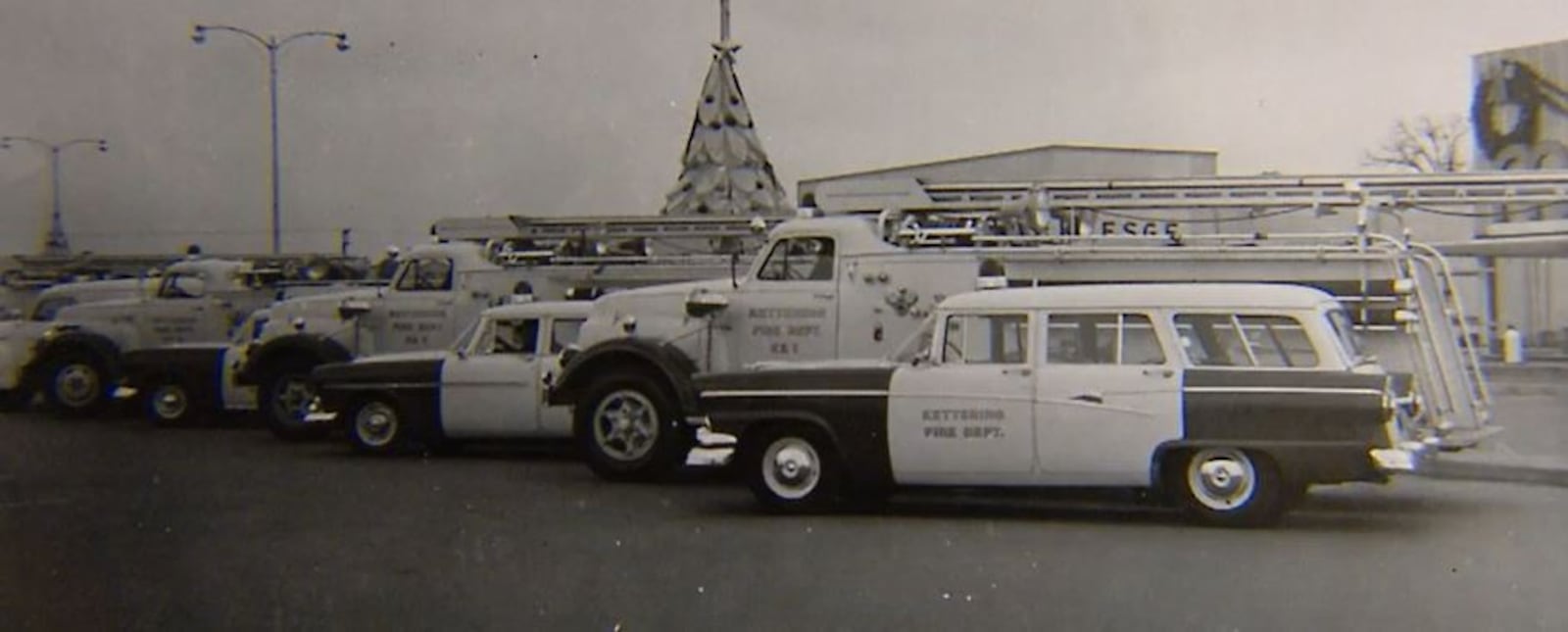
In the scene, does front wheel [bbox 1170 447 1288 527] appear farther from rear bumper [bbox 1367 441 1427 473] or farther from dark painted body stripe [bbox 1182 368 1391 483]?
rear bumper [bbox 1367 441 1427 473]

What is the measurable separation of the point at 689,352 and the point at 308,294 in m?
7.96

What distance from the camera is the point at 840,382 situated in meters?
10.6

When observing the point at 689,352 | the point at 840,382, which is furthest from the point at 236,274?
the point at 840,382

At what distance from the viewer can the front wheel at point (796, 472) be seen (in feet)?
35.1

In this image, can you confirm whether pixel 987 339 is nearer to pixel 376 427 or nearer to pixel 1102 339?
pixel 1102 339

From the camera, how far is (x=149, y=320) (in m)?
20.0

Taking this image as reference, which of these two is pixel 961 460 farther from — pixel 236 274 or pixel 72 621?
pixel 236 274

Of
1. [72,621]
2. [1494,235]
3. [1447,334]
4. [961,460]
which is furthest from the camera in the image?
[1494,235]

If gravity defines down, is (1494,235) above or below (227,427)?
above

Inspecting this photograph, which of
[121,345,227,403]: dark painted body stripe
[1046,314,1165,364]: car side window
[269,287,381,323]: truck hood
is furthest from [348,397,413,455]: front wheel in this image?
[1046,314,1165,364]: car side window

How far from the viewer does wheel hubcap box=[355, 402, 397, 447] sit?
15320mm

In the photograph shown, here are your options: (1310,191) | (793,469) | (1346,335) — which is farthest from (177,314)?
(1346,335)

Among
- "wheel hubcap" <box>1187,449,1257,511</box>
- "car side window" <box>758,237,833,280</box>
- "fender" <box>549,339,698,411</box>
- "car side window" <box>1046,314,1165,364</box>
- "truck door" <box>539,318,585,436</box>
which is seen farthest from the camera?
"truck door" <box>539,318,585,436</box>

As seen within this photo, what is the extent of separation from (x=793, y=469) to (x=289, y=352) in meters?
8.48
